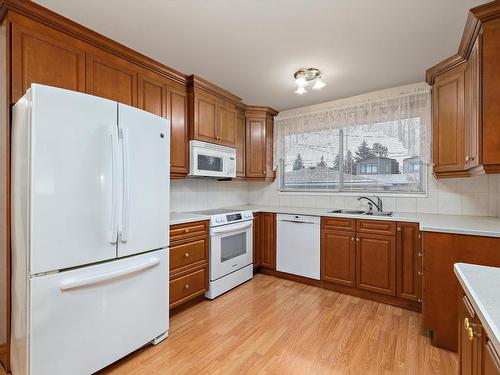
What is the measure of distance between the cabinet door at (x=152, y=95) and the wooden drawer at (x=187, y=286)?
1600mm

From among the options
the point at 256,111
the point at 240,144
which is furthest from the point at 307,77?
the point at 240,144

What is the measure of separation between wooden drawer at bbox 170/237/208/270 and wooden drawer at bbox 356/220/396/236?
1646mm

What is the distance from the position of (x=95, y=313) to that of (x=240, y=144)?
260cm

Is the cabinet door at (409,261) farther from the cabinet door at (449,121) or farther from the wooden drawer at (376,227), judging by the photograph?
the cabinet door at (449,121)

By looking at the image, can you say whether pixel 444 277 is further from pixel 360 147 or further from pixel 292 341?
pixel 360 147

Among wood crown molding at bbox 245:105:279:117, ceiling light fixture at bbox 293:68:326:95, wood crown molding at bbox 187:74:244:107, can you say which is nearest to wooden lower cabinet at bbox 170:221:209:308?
wood crown molding at bbox 187:74:244:107

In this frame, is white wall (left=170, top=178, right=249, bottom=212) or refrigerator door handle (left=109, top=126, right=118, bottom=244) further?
white wall (left=170, top=178, right=249, bottom=212)

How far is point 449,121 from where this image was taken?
7.84ft

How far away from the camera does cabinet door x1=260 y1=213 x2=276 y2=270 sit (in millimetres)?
3396

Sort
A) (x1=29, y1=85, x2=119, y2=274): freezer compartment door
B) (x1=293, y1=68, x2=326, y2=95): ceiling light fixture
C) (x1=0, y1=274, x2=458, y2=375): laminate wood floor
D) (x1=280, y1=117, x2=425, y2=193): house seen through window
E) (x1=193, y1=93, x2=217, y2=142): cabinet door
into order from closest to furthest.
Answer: (x1=29, y1=85, x2=119, y2=274): freezer compartment door
(x1=0, y1=274, x2=458, y2=375): laminate wood floor
(x1=293, y1=68, x2=326, y2=95): ceiling light fixture
(x1=193, y1=93, x2=217, y2=142): cabinet door
(x1=280, y1=117, x2=425, y2=193): house seen through window

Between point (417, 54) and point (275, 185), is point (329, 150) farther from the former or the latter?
point (417, 54)

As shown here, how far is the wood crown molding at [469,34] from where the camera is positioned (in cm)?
165

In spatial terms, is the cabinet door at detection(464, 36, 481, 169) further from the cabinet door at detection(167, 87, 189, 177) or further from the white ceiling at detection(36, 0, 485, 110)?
the cabinet door at detection(167, 87, 189, 177)

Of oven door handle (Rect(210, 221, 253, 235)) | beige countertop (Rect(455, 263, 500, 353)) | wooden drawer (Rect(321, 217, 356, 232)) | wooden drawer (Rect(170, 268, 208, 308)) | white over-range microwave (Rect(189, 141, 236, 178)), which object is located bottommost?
wooden drawer (Rect(170, 268, 208, 308))
